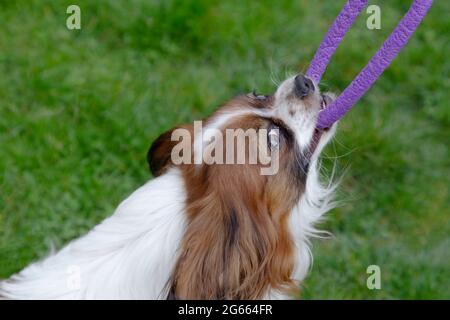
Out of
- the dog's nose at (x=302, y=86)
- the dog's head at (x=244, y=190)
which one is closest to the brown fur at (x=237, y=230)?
the dog's head at (x=244, y=190)

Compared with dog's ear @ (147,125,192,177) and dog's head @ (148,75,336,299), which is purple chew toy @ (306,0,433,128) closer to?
dog's head @ (148,75,336,299)

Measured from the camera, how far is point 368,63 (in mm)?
3424

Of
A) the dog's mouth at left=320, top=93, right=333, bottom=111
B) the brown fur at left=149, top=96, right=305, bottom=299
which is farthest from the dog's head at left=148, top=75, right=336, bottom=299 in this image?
the dog's mouth at left=320, top=93, right=333, bottom=111

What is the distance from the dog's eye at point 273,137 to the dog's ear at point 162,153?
0.53 meters

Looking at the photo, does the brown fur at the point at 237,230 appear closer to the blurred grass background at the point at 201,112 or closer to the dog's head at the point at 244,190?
the dog's head at the point at 244,190

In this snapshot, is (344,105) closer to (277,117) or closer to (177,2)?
(277,117)

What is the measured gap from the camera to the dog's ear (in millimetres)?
3852

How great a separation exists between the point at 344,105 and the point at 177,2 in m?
2.57

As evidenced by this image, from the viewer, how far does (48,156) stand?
16.4 ft

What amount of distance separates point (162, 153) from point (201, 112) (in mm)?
1481

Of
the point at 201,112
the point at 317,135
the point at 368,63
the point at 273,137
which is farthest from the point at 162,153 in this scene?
the point at 201,112

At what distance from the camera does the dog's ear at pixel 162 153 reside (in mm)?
3852

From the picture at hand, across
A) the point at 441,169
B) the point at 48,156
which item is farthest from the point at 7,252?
the point at 441,169

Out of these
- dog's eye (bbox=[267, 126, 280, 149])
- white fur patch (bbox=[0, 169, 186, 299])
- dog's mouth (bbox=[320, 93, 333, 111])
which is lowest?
white fur patch (bbox=[0, 169, 186, 299])
